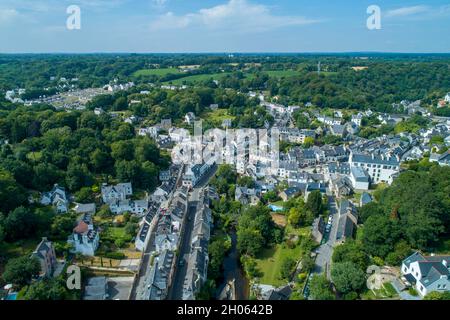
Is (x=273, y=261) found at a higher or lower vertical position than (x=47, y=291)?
lower

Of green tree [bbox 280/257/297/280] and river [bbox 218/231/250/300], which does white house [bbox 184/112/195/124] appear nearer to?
river [bbox 218/231/250/300]

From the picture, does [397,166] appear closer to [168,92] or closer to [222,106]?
[222,106]

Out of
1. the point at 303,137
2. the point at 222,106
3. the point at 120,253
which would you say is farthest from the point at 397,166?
the point at 222,106

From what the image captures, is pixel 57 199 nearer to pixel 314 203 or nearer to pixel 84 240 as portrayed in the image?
pixel 84 240

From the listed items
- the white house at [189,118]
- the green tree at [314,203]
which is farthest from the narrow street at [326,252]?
the white house at [189,118]

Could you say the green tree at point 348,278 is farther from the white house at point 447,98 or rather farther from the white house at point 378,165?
the white house at point 447,98

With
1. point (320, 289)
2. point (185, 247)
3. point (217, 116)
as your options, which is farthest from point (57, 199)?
point (217, 116)

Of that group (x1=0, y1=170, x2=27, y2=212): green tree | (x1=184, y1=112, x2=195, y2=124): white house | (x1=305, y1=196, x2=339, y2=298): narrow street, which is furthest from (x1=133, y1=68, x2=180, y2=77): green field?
(x1=305, y1=196, x2=339, y2=298): narrow street
